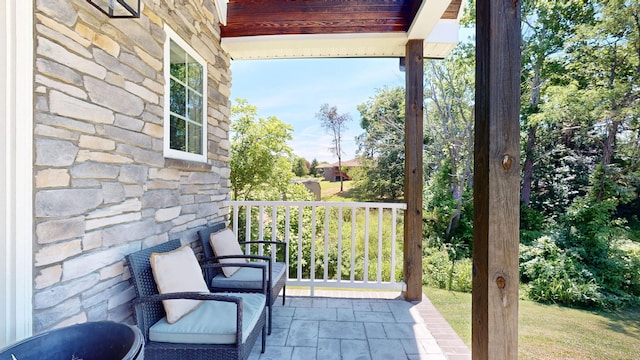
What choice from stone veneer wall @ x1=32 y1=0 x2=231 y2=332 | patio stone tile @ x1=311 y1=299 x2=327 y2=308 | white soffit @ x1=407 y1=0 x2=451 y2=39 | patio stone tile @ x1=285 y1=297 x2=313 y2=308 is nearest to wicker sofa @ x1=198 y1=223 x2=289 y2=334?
stone veneer wall @ x1=32 y1=0 x2=231 y2=332

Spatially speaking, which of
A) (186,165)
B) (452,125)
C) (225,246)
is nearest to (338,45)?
(186,165)

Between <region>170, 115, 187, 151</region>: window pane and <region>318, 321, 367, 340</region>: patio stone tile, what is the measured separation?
2137 mm

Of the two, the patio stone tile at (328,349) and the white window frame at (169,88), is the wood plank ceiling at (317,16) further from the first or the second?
the patio stone tile at (328,349)

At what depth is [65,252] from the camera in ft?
4.82

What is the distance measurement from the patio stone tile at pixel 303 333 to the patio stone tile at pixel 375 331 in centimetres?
48

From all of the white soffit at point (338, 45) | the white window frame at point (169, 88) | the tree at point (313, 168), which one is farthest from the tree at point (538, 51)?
the white window frame at point (169, 88)

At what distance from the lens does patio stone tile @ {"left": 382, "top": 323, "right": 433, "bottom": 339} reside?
2.58 metres

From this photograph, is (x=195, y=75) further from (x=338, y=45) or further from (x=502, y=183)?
(x=502, y=183)

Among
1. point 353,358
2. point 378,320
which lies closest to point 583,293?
point 378,320

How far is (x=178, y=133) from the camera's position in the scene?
2656 mm

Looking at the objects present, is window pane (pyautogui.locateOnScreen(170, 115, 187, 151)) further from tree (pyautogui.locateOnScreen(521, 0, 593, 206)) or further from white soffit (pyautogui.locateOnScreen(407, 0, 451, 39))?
tree (pyautogui.locateOnScreen(521, 0, 593, 206))

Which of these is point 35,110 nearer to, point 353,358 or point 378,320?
point 353,358

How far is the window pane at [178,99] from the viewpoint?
2562mm

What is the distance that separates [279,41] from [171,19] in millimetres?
1307
